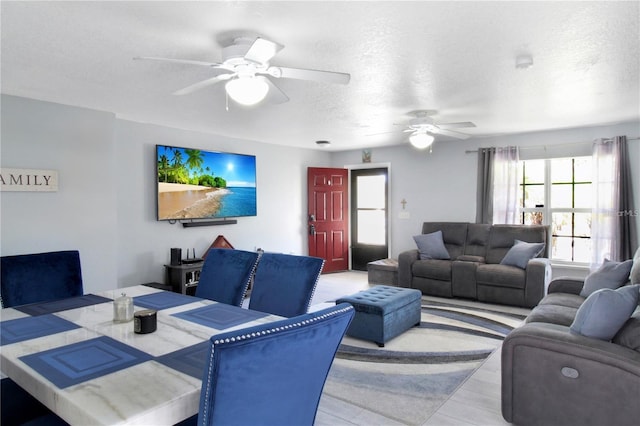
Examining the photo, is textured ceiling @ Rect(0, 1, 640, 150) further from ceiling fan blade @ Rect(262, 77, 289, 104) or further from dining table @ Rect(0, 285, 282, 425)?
dining table @ Rect(0, 285, 282, 425)

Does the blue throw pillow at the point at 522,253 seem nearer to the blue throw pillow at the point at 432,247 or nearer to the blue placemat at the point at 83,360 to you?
the blue throw pillow at the point at 432,247

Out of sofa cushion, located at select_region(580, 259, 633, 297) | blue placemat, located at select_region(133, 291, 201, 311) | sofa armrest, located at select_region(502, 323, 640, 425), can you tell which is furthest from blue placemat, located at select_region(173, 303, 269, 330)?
sofa cushion, located at select_region(580, 259, 633, 297)

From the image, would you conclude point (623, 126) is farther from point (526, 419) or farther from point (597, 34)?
point (526, 419)

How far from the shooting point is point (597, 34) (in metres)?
2.38

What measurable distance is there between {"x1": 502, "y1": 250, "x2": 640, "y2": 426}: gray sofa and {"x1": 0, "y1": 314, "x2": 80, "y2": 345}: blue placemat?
2358mm

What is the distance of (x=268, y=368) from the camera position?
1.10 metres

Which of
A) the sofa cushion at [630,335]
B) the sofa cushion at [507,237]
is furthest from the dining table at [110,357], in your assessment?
the sofa cushion at [507,237]

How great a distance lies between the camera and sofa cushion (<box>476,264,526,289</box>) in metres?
4.95

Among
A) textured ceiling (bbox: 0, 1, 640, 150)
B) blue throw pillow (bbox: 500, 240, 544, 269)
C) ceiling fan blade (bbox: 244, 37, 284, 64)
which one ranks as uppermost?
textured ceiling (bbox: 0, 1, 640, 150)

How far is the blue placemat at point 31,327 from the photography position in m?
1.72

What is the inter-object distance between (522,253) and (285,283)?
389 centimetres

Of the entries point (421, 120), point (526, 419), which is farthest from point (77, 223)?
point (526, 419)

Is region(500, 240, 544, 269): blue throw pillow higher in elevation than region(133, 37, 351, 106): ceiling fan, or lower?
lower

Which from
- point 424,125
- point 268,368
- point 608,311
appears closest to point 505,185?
point 424,125
